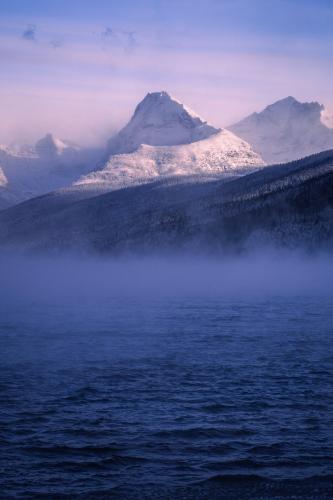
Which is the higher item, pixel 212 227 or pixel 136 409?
pixel 212 227

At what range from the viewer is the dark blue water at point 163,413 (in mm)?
20984

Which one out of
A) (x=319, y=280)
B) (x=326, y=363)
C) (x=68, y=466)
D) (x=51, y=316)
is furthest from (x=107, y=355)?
(x=319, y=280)

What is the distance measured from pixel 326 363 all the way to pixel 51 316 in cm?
3405

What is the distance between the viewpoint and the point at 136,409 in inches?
1080

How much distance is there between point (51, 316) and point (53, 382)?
3390cm

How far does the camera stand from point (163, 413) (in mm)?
27016

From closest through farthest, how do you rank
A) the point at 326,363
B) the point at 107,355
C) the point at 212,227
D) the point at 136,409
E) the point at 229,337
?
the point at 136,409 < the point at 326,363 < the point at 107,355 < the point at 229,337 < the point at 212,227

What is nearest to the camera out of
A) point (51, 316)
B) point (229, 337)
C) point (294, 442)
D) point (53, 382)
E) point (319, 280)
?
point (294, 442)

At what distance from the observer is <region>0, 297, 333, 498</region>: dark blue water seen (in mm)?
20984

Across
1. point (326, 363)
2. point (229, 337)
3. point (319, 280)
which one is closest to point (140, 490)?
point (326, 363)

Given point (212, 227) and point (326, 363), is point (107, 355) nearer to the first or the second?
point (326, 363)

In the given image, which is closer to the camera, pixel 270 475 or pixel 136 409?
pixel 270 475

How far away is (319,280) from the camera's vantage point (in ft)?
415

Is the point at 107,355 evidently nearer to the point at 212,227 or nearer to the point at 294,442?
the point at 294,442
